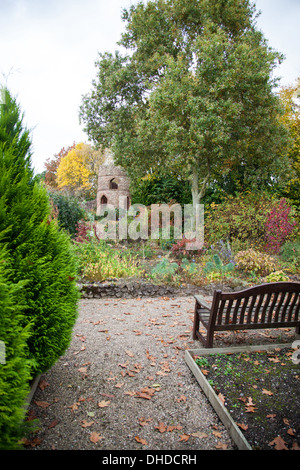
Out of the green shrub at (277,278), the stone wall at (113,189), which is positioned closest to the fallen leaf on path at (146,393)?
the green shrub at (277,278)

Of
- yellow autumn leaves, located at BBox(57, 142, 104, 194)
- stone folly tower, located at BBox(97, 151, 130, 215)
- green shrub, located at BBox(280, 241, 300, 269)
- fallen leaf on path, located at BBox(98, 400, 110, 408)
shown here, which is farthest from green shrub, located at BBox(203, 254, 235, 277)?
yellow autumn leaves, located at BBox(57, 142, 104, 194)

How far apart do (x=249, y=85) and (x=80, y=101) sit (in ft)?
27.2

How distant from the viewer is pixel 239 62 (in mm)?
9836

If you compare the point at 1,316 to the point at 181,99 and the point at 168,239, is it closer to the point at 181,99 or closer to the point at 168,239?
the point at 168,239

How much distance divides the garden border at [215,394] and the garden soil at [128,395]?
0.19ft

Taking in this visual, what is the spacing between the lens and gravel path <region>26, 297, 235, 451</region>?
6.66 feet

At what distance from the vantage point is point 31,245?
7.26 feet

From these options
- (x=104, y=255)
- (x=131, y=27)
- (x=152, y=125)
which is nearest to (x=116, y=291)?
(x=104, y=255)

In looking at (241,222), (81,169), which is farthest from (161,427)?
(81,169)

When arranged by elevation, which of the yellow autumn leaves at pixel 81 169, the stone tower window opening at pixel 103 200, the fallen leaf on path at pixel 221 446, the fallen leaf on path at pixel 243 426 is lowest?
the fallen leaf on path at pixel 221 446

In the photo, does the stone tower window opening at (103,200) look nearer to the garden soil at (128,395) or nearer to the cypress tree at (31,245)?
the garden soil at (128,395)

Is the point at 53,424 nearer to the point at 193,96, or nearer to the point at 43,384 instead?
the point at 43,384

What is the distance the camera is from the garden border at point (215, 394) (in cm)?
192

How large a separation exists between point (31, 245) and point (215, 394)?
2.05 m
